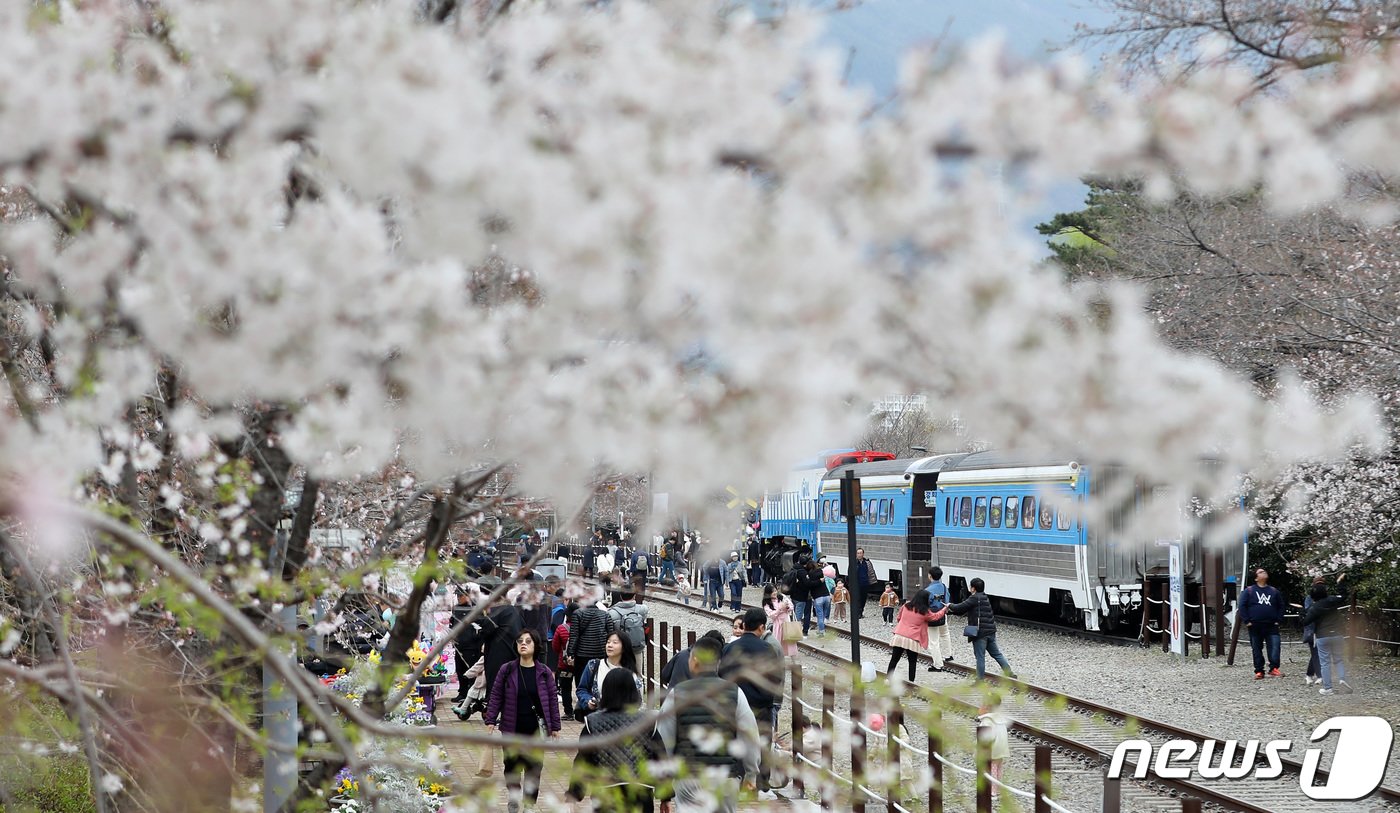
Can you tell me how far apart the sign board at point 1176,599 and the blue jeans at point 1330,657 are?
3.29 meters

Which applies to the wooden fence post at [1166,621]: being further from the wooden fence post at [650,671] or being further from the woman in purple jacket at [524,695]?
the woman in purple jacket at [524,695]

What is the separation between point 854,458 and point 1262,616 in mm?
21995

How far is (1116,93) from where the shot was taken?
243 centimetres

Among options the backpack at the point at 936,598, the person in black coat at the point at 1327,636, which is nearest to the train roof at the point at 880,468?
the backpack at the point at 936,598

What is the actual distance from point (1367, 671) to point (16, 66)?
71.6ft

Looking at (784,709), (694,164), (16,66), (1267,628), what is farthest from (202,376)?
(1267,628)

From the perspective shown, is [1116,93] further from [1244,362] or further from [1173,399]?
[1244,362]

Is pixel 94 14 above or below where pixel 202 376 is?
above

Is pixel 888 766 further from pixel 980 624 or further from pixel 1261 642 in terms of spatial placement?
pixel 1261 642

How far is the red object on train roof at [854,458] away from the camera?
134 ft

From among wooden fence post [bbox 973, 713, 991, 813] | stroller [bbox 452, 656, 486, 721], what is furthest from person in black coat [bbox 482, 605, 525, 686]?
wooden fence post [bbox 973, 713, 991, 813]

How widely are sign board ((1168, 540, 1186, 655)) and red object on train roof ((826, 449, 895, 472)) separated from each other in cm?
1852

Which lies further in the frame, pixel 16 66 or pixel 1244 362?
pixel 1244 362

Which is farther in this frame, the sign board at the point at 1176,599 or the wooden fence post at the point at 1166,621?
the wooden fence post at the point at 1166,621
